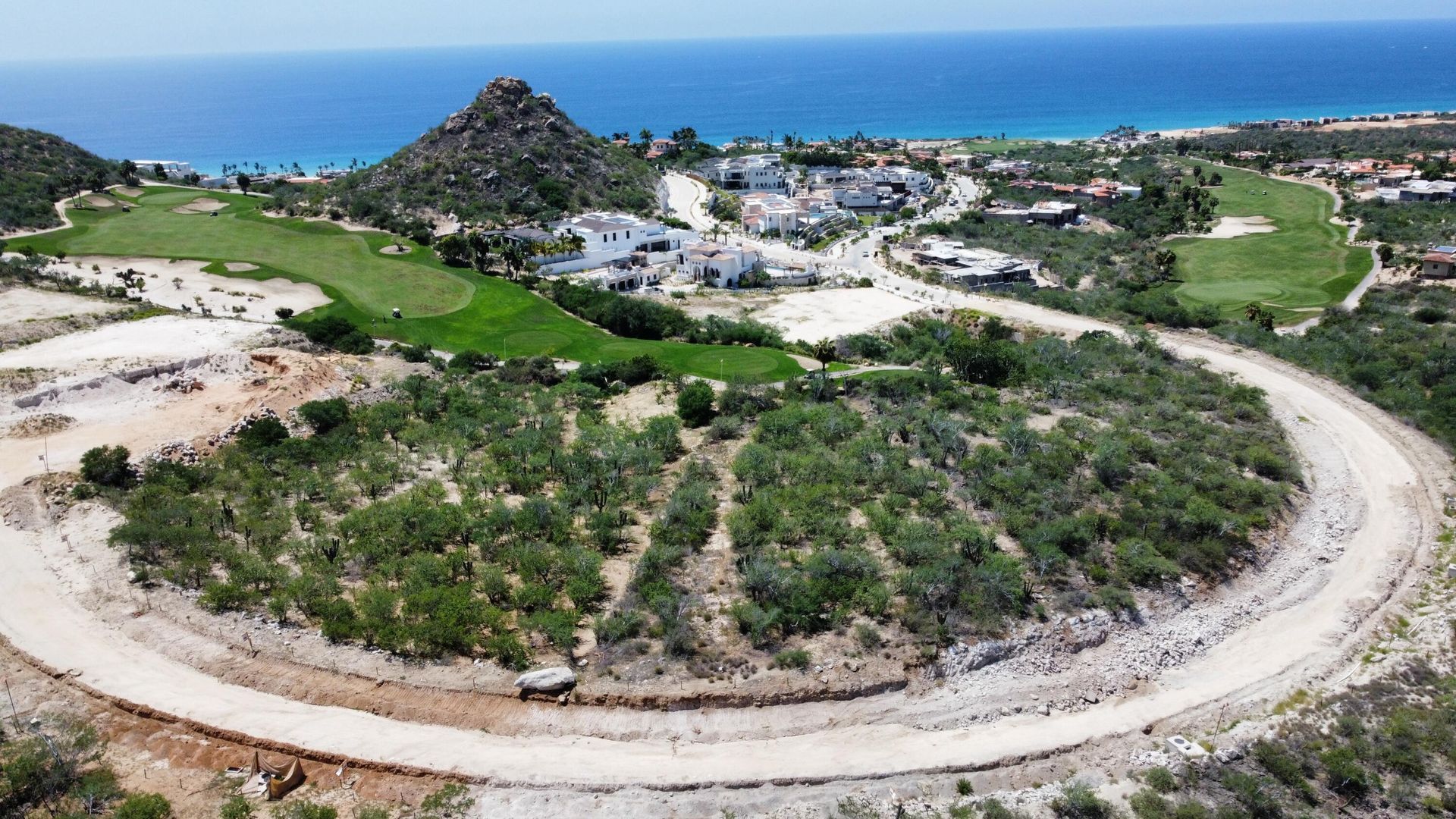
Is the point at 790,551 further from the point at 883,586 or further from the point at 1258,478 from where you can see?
the point at 1258,478

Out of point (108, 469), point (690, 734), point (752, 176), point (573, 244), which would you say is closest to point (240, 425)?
point (108, 469)

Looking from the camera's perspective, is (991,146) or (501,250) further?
(991,146)

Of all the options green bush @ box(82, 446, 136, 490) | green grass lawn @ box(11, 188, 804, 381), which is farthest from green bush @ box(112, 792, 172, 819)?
green grass lawn @ box(11, 188, 804, 381)

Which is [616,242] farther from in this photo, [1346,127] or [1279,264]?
[1346,127]

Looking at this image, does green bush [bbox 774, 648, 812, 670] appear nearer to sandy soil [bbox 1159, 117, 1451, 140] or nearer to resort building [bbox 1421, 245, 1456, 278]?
resort building [bbox 1421, 245, 1456, 278]

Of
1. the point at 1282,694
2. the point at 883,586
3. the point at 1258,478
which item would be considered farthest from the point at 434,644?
the point at 1258,478

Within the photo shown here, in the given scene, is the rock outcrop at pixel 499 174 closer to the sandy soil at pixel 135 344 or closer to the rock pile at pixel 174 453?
the sandy soil at pixel 135 344
